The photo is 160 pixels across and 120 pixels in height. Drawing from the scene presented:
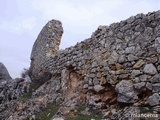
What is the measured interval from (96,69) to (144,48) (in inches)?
70.7

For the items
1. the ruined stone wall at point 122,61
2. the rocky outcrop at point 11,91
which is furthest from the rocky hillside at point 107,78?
the rocky outcrop at point 11,91

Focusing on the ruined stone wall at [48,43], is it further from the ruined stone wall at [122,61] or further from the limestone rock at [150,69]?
the limestone rock at [150,69]

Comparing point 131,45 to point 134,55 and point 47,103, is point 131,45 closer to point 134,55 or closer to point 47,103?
point 134,55

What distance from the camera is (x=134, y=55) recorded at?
5352mm

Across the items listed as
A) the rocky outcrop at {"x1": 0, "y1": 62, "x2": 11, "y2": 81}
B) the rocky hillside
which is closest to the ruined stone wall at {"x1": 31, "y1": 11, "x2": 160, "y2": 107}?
the rocky hillside

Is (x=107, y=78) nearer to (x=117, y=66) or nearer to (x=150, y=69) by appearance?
(x=117, y=66)

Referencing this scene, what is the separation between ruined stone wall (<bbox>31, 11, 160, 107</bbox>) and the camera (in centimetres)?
498

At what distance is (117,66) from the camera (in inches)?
226

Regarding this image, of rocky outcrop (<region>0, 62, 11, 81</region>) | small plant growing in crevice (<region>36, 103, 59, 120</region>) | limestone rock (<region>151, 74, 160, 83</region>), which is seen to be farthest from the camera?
rocky outcrop (<region>0, 62, 11, 81</region>)

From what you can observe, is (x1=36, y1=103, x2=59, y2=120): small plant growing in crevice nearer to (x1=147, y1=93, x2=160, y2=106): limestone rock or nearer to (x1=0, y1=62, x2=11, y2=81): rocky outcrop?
(x1=147, y1=93, x2=160, y2=106): limestone rock

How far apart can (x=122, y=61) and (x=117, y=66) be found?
0.22 m

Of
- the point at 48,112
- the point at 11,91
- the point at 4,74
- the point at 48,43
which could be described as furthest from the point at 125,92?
the point at 4,74

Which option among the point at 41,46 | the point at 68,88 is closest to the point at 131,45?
the point at 68,88

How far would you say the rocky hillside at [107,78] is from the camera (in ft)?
16.3
